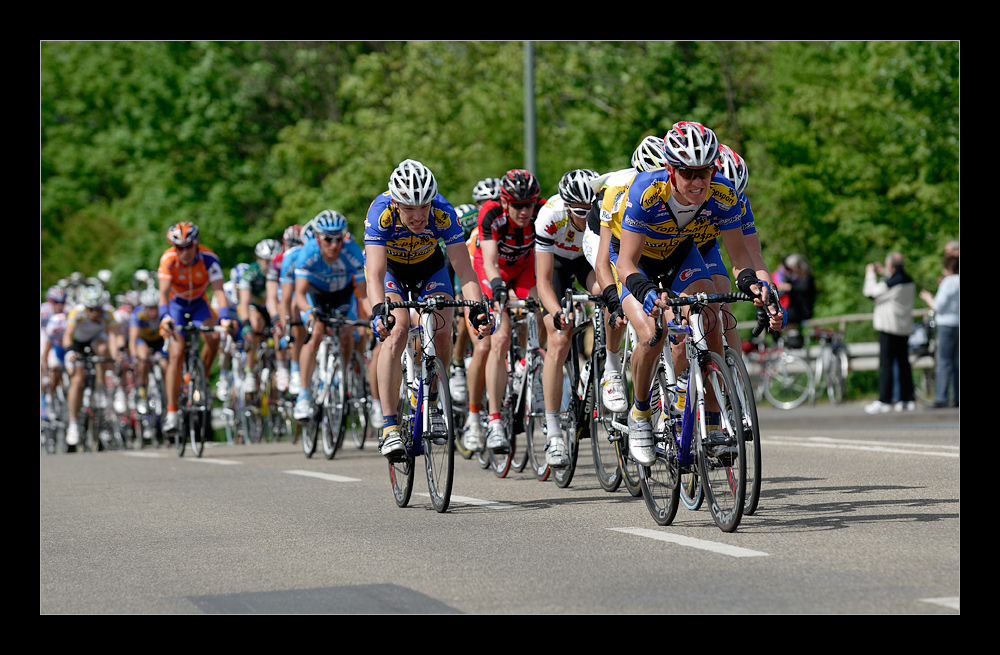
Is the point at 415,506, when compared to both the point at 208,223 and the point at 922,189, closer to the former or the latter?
the point at 922,189

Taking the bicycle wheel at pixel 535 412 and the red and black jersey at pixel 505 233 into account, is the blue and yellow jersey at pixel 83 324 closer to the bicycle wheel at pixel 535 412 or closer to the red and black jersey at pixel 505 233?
the red and black jersey at pixel 505 233

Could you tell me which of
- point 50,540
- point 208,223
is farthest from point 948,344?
point 208,223

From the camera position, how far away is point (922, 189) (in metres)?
25.3

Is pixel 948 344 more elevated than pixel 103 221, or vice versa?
pixel 103 221

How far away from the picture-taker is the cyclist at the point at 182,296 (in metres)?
15.4

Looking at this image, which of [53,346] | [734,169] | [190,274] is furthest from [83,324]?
[734,169]

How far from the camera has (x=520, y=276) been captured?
11234 millimetres

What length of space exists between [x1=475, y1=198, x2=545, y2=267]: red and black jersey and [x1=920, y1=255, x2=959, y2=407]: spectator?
8519 millimetres

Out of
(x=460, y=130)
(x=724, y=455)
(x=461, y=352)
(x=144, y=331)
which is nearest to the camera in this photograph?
(x=724, y=455)

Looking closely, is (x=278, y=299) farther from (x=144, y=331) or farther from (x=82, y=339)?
(x=82, y=339)

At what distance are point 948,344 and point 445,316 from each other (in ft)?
34.6

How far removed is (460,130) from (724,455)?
3142 cm

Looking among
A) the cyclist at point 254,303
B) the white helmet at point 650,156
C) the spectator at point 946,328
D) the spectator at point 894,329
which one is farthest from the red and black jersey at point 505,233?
the spectator at point 894,329

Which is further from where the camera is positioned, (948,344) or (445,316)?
(948,344)
